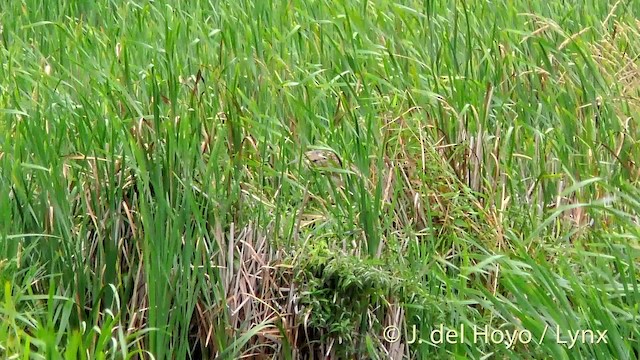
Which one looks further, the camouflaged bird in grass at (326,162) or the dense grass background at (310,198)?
the camouflaged bird in grass at (326,162)

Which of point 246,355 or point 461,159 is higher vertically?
point 461,159

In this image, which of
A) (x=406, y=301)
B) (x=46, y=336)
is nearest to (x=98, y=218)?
(x=46, y=336)

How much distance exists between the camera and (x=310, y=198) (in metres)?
3.07

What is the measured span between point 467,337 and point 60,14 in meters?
2.14

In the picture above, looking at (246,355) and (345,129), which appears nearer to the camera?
(246,355)

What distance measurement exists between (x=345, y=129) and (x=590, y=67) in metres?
0.85

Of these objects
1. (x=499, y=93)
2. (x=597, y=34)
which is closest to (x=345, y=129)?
(x=499, y=93)

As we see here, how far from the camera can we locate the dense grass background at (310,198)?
2.65 meters

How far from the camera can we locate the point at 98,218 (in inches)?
112

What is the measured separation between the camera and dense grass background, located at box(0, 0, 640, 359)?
2652 millimetres

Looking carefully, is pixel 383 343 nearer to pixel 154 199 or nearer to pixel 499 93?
pixel 154 199

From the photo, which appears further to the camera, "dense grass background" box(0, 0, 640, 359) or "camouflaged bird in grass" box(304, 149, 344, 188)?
"camouflaged bird in grass" box(304, 149, 344, 188)

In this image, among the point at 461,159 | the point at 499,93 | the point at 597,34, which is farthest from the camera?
the point at 597,34

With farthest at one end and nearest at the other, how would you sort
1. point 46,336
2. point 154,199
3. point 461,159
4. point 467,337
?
point 461,159
point 154,199
point 467,337
point 46,336
